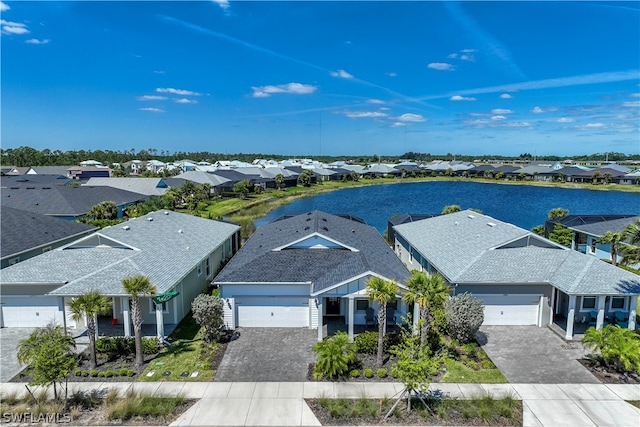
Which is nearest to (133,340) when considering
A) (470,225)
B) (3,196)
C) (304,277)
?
(304,277)

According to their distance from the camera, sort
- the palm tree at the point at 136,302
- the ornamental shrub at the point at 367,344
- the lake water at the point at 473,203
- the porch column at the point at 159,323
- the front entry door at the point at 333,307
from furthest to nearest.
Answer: the lake water at the point at 473,203
the front entry door at the point at 333,307
the porch column at the point at 159,323
the ornamental shrub at the point at 367,344
the palm tree at the point at 136,302

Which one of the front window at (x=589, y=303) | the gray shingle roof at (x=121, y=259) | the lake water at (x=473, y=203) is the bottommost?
the lake water at (x=473, y=203)

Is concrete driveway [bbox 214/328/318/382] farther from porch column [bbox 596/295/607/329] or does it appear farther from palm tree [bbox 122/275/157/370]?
porch column [bbox 596/295/607/329]

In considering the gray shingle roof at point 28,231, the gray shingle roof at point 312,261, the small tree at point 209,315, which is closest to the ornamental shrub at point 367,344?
the gray shingle roof at point 312,261

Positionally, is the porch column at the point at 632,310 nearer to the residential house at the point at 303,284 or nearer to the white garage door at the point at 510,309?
the white garage door at the point at 510,309

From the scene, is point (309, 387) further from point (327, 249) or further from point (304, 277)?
point (327, 249)
